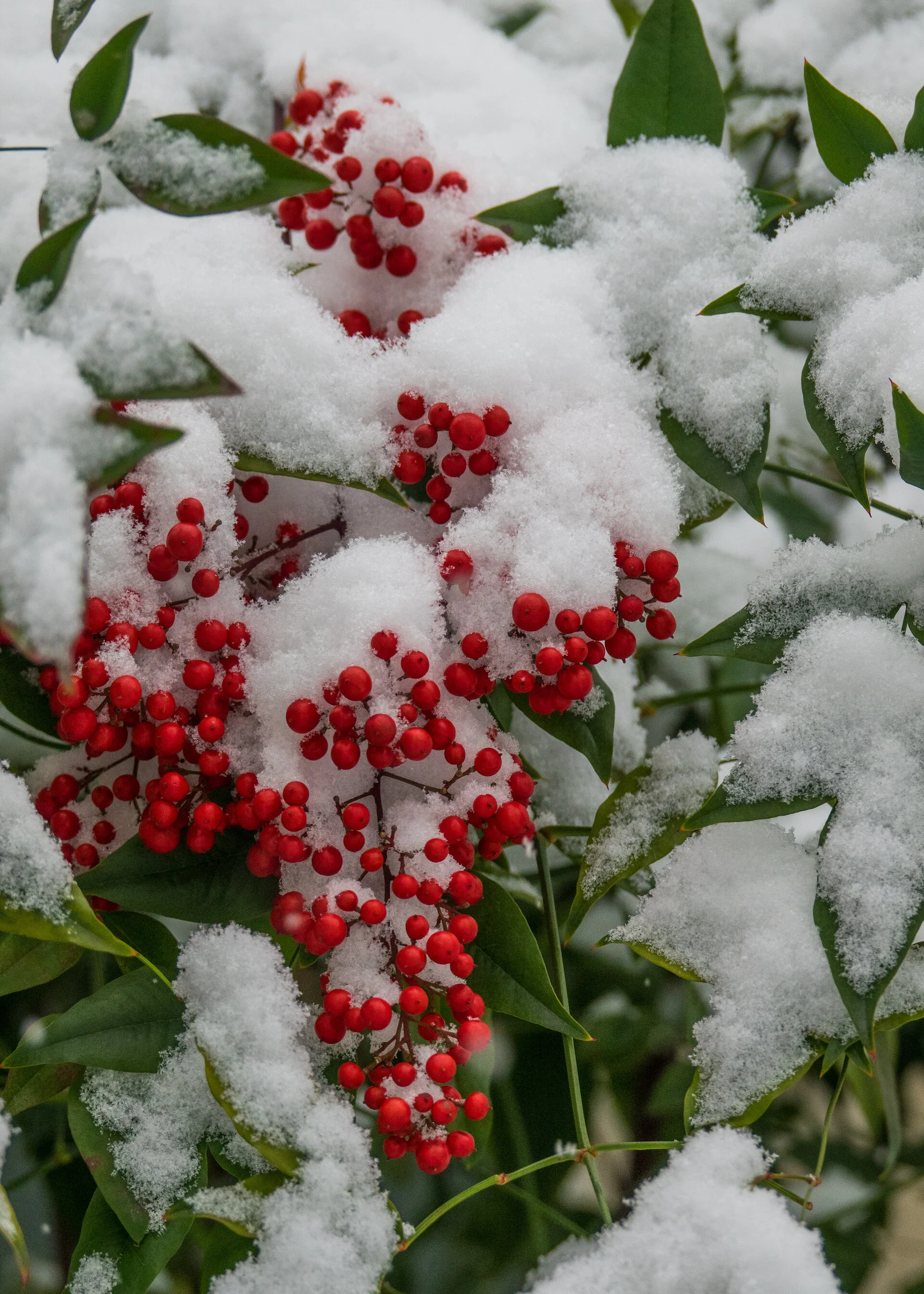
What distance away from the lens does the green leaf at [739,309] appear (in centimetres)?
59

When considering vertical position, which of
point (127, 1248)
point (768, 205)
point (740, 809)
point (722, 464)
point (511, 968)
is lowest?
point (127, 1248)

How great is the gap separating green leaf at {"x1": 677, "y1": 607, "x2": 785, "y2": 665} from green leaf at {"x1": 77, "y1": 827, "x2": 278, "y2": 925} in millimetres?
271

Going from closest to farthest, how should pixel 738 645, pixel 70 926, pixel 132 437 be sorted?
pixel 132 437, pixel 70 926, pixel 738 645

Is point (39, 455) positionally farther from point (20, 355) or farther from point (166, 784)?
point (166, 784)

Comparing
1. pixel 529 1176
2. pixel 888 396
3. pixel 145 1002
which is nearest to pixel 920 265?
pixel 888 396

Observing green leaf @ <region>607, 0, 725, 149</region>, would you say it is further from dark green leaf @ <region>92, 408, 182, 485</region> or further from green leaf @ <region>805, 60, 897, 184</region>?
dark green leaf @ <region>92, 408, 182, 485</region>

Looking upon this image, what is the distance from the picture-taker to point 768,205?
655 millimetres

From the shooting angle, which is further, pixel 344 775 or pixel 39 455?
pixel 344 775

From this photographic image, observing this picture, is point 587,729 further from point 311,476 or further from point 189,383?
point 189,383

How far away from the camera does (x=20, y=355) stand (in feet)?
1.43

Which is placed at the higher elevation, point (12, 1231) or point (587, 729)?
point (587, 729)

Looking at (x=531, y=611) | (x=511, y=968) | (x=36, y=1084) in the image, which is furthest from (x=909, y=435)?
(x=36, y=1084)

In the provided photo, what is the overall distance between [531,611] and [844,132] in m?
0.34

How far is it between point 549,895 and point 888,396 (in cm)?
35
